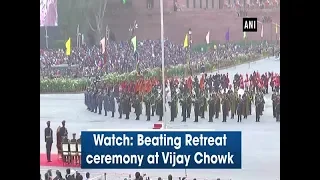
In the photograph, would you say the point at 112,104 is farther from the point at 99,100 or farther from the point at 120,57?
the point at 120,57

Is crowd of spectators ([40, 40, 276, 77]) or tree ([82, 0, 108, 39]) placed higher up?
tree ([82, 0, 108, 39])

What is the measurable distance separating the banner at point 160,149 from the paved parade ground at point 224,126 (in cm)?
4

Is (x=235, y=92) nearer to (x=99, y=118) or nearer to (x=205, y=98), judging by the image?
(x=205, y=98)

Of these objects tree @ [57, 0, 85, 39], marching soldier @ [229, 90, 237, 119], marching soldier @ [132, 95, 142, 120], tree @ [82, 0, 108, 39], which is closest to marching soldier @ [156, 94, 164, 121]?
marching soldier @ [132, 95, 142, 120]

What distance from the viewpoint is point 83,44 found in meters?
Answer: 6.58

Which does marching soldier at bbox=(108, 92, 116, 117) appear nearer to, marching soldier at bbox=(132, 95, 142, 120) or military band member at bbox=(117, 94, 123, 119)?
military band member at bbox=(117, 94, 123, 119)

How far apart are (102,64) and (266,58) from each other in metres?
Result: 1.19

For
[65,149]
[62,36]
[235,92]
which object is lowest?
[65,149]

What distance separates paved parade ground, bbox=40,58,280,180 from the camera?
256 inches

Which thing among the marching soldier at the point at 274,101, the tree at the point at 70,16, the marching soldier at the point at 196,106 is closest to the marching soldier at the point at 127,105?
the marching soldier at the point at 196,106

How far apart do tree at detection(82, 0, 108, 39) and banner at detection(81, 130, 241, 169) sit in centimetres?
74

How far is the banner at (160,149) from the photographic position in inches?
257

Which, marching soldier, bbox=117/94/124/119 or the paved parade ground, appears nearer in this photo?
the paved parade ground

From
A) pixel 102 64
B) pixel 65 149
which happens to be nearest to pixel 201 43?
pixel 102 64
